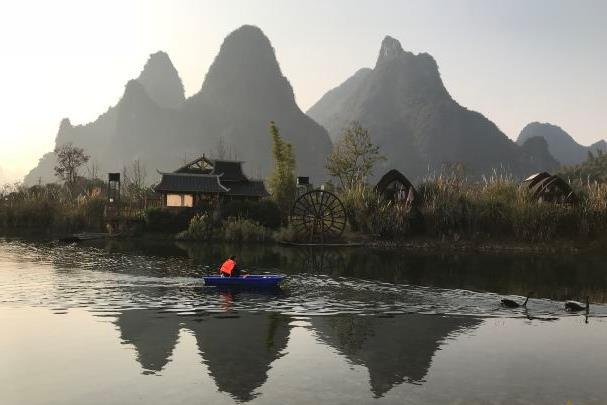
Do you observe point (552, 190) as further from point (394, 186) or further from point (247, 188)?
point (247, 188)

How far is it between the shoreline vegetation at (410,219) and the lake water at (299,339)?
13.8 m

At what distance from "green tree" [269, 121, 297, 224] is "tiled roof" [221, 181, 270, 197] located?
3.10m

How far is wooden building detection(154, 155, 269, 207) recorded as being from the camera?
177 feet

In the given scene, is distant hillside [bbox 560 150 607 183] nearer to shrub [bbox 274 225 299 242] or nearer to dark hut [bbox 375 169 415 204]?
dark hut [bbox 375 169 415 204]

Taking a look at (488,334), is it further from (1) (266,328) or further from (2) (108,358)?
(2) (108,358)

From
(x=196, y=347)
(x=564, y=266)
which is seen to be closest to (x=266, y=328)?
(x=196, y=347)

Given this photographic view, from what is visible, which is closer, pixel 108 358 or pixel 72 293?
pixel 108 358

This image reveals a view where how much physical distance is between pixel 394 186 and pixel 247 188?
19.7 meters

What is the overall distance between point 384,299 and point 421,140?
176m

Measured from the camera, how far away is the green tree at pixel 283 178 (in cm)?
5500

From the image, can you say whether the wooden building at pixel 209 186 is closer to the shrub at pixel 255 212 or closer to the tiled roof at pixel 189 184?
the tiled roof at pixel 189 184

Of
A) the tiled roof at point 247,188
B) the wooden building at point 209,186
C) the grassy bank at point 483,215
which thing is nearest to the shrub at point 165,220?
the wooden building at point 209,186

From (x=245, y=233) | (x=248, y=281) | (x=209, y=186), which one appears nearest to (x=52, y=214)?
(x=209, y=186)

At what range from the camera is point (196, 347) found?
12305 millimetres
